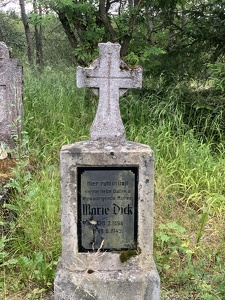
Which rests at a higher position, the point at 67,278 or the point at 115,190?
the point at 115,190

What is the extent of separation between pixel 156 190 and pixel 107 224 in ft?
4.24

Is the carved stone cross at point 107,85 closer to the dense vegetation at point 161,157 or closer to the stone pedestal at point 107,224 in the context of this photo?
the stone pedestal at point 107,224

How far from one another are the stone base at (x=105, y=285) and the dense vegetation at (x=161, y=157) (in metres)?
0.31

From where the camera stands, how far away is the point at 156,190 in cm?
363

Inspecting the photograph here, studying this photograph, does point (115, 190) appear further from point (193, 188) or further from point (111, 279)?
point (193, 188)

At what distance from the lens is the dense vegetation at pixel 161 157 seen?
2805 mm

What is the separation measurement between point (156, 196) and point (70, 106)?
7.48 ft

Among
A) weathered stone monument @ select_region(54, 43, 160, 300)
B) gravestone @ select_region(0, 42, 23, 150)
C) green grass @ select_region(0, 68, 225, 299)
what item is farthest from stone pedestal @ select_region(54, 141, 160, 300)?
gravestone @ select_region(0, 42, 23, 150)

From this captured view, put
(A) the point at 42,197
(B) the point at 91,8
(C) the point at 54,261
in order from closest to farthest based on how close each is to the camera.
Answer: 1. (C) the point at 54,261
2. (A) the point at 42,197
3. (B) the point at 91,8

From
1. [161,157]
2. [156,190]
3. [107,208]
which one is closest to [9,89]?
[161,157]

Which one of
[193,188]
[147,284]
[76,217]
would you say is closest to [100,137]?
[76,217]

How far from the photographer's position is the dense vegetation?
280 cm

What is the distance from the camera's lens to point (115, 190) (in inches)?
93.8

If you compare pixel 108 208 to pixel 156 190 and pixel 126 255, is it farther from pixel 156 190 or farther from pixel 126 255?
pixel 156 190
